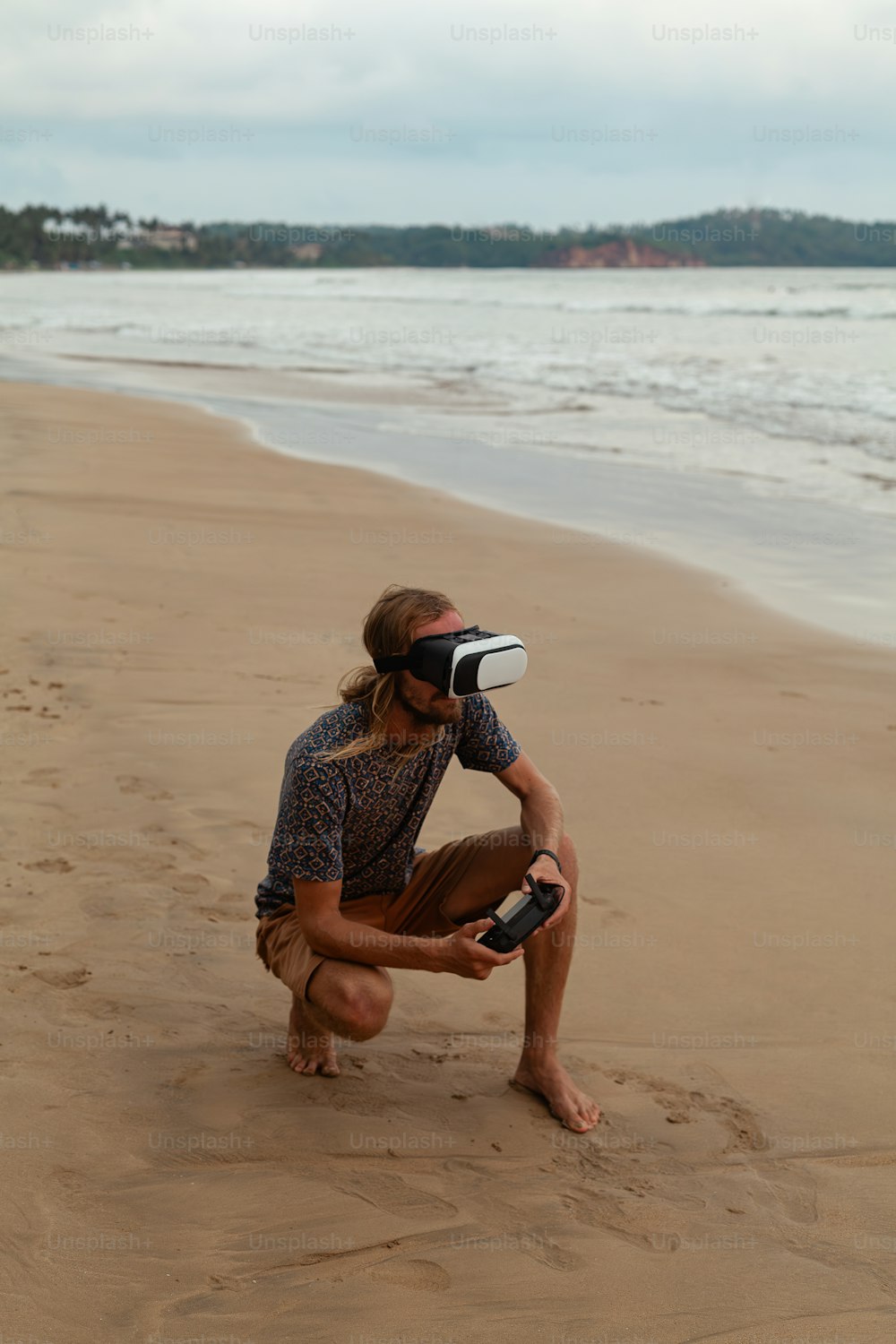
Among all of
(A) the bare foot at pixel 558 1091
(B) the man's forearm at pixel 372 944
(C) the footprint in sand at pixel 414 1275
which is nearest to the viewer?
(C) the footprint in sand at pixel 414 1275

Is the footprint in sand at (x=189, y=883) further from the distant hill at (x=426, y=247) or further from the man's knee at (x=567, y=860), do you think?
the distant hill at (x=426, y=247)

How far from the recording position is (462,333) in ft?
113

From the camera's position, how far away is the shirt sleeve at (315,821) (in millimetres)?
2969

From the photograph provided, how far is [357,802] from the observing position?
309 cm

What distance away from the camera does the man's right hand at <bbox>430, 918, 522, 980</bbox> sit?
9.36 feet

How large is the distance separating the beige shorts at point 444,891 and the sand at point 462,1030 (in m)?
0.40

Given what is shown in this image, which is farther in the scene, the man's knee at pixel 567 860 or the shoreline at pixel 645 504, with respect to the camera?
the shoreline at pixel 645 504

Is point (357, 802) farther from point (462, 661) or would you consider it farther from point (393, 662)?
point (462, 661)

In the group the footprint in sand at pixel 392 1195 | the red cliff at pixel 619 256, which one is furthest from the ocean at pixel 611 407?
the red cliff at pixel 619 256

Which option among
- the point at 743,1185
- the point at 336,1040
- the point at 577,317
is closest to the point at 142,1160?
the point at 336,1040

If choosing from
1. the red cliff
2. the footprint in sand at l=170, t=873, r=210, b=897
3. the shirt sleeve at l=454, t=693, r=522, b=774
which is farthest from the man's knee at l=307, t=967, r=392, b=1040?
the red cliff

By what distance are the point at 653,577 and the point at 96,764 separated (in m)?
4.88

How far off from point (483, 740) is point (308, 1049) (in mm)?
982

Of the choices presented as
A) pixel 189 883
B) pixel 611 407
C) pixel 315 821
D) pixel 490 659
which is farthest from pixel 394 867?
pixel 611 407
